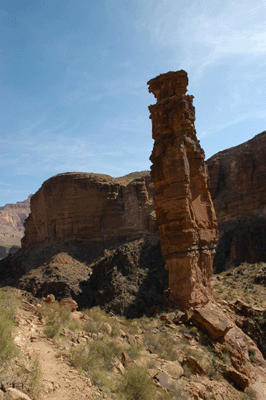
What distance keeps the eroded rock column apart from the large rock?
739 inches

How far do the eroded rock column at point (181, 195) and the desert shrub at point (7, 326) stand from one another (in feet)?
23.9

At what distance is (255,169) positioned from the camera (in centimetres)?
4159

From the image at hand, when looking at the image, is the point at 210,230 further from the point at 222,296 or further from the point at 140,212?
the point at 140,212

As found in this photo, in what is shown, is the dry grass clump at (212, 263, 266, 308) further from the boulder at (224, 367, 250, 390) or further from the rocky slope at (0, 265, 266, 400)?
the boulder at (224, 367, 250, 390)

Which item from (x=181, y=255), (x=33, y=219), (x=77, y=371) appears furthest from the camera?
(x=33, y=219)

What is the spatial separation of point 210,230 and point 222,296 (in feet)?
11.9

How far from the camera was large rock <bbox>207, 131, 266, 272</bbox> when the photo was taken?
107 ft

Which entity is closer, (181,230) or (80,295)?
(181,230)

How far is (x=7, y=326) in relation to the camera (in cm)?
588

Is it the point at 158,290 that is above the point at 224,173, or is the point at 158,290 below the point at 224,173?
below

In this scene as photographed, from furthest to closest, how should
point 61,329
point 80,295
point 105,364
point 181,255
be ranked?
point 80,295
point 181,255
point 61,329
point 105,364

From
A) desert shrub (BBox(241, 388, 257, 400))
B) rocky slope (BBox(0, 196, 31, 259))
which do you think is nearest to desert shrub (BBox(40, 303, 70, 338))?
desert shrub (BBox(241, 388, 257, 400))

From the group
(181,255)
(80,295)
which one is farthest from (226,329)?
(80,295)

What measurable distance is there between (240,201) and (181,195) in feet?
94.8
